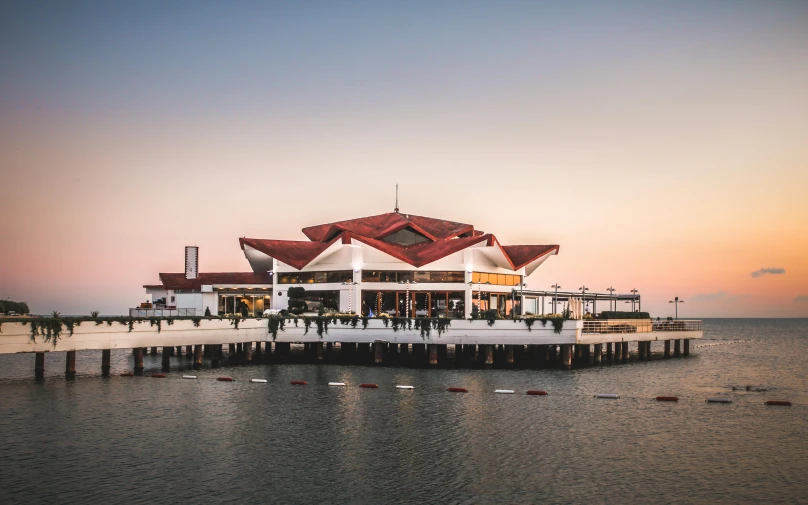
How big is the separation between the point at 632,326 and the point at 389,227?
29.7 metres

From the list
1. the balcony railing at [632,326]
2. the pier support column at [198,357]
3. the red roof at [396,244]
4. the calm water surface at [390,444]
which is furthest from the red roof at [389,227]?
the calm water surface at [390,444]

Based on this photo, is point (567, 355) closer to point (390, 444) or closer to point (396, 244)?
point (396, 244)

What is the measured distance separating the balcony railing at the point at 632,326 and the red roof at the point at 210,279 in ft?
123

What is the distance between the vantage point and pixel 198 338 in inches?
2083

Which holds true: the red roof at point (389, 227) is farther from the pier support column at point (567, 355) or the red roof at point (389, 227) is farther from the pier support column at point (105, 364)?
the pier support column at point (105, 364)

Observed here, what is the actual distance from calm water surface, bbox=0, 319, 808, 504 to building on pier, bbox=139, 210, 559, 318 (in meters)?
23.0

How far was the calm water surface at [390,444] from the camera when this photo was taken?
882 inches

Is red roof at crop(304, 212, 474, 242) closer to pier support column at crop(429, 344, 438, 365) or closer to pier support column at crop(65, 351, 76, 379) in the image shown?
pier support column at crop(429, 344, 438, 365)

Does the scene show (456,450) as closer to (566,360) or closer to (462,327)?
(462,327)

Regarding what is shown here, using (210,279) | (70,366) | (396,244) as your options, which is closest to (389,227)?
(396,244)

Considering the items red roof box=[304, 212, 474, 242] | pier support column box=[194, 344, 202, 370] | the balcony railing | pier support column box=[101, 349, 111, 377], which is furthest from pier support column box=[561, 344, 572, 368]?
pier support column box=[101, 349, 111, 377]

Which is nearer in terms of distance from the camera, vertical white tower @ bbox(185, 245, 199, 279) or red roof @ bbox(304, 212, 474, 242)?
red roof @ bbox(304, 212, 474, 242)

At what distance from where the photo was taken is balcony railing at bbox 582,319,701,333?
58.0 metres

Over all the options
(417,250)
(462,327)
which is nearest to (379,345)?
(462,327)
